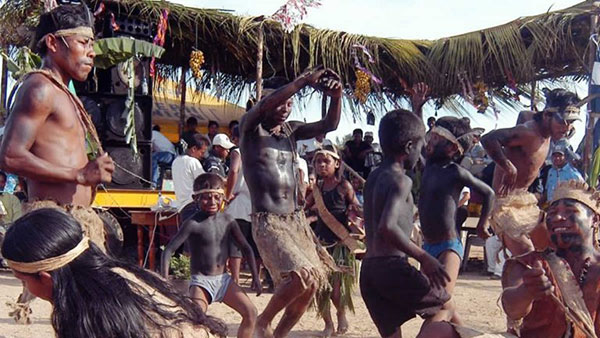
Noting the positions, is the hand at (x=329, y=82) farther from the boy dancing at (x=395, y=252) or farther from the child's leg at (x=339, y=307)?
the child's leg at (x=339, y=307)

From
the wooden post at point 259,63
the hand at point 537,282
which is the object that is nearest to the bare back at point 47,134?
the hand at point 537,282

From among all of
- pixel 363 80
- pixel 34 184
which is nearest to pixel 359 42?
pixel 363 80

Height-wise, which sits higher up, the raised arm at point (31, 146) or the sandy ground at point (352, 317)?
the raised arm at point (31, 146)

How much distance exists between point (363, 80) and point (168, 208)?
4.96 m

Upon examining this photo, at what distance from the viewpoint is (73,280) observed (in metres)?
2.16

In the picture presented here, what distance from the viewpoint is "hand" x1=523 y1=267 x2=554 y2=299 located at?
2.93 metres

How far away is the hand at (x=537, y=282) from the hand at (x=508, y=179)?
2.80m

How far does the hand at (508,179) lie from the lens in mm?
5684

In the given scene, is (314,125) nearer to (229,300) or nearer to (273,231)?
(273,231)

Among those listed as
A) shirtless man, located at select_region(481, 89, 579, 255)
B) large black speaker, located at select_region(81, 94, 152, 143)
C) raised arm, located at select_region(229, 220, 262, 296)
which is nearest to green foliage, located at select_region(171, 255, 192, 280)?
raised arm, located at select_region(229, 220, 262, 296)

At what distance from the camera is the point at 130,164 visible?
10031 mm

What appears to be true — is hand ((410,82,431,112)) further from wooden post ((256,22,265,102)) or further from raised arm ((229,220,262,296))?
raised arm ((229,220,262,296))

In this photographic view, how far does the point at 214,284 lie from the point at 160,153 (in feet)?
20.5

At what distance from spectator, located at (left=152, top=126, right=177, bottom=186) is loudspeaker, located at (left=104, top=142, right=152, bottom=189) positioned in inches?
22.1
